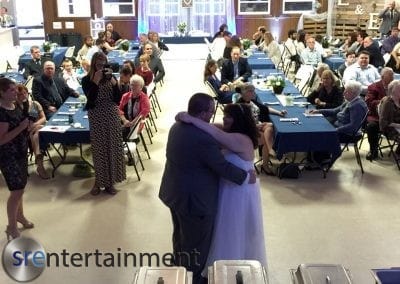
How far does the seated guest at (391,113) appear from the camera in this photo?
5945mm

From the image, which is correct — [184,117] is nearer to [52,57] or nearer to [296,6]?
[52,57]

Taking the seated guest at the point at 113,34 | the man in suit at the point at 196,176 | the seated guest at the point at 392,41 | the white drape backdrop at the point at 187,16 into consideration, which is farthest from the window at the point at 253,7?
the man in suit at the point at 196,176

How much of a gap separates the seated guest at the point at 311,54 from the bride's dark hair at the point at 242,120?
22.5 ft

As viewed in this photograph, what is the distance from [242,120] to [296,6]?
43.1 ft

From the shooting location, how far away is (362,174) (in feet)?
19.4

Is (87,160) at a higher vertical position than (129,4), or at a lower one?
lower

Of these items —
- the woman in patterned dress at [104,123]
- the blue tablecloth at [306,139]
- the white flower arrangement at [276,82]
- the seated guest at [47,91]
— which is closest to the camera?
the woman in patterned dress at [104,123]

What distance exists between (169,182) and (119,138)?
2014 millimetres

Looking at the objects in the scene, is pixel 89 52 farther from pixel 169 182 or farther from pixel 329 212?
pixel 169 182

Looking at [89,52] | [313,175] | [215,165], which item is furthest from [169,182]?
[89,52]

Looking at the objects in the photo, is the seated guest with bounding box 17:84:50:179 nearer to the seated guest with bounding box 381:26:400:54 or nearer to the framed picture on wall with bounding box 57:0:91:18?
the seated guest with bounding box 381:26:400:54

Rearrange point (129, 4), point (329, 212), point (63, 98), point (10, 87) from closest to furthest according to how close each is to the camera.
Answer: point (10, 87) < point (329, 212) < point (63, 98) < point (129, 4)

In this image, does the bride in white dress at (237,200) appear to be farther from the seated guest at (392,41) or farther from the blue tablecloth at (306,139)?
the seated guest at (392,41)

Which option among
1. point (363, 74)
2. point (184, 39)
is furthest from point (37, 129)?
point (184, 39)
